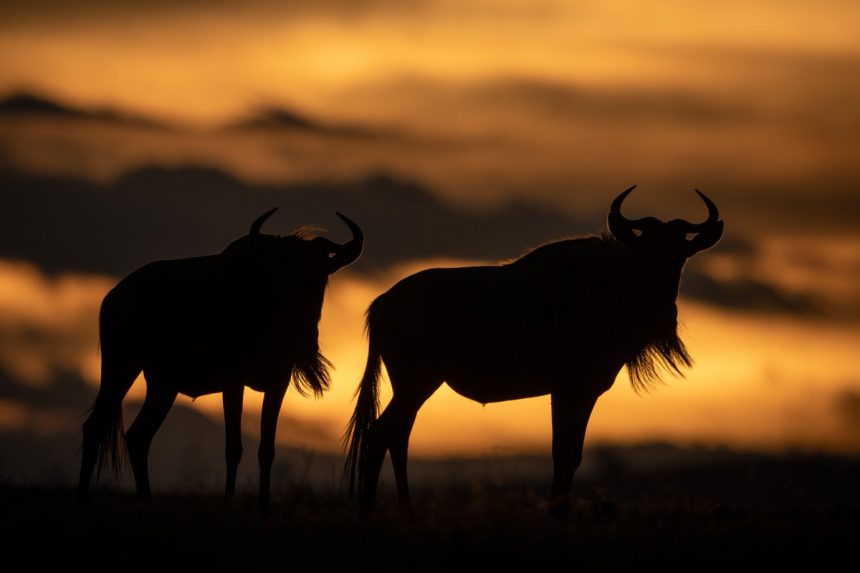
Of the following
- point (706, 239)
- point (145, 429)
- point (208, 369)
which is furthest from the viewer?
point (208, 369)

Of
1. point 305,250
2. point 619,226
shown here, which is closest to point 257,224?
point 305,250

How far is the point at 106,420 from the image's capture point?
53.1ft

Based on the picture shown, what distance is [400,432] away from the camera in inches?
587

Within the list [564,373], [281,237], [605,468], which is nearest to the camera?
[564,373]

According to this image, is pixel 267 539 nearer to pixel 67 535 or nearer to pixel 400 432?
pixel 67 535

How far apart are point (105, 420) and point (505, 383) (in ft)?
15.6

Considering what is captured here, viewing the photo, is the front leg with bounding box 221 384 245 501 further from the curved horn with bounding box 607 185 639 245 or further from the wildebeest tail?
the curved horn with bounding box 607 185 639 245

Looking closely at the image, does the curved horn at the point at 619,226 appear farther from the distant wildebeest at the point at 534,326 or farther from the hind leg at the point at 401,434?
the hind leg at the point at 401,434

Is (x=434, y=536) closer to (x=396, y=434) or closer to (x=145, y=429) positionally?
(x=396, y=434)

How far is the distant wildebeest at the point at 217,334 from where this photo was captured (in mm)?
15445

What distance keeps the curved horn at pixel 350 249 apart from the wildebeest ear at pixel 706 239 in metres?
3.69

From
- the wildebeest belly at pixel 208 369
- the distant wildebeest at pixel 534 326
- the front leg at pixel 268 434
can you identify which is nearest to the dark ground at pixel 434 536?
the front leg at pixel 268 434

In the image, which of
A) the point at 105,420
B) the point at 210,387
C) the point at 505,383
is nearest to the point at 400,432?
the point at 505,383

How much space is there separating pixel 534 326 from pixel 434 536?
175 inches
